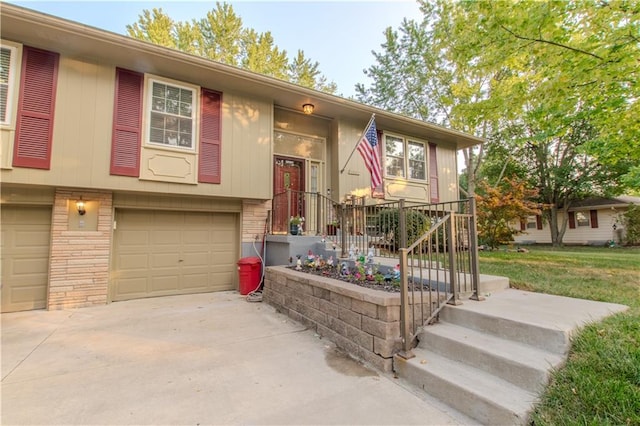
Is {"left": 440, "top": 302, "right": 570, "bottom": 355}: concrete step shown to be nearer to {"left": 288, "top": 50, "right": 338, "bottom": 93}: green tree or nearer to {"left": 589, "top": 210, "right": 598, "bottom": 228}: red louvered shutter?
{"left": 288, "top": 50, "right": 338, "bottom": 93}: green tree

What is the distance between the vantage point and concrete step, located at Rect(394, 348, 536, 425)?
6.56 feet

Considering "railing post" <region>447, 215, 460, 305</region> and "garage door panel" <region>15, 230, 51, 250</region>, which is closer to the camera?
"railing post" <region>447, 215, 460, 305</region>

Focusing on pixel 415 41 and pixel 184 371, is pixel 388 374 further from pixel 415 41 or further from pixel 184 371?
pixel 415 41

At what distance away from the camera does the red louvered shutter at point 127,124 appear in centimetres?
551

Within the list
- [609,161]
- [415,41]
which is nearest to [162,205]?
[609,161]

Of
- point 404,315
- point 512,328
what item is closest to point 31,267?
point 404,315

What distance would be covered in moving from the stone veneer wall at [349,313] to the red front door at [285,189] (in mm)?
2758

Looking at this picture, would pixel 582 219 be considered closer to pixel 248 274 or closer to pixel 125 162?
pixel 248 274

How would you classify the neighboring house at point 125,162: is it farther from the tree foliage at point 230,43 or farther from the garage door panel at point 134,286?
the tree foliage at point 230,43

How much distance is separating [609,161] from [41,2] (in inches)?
517

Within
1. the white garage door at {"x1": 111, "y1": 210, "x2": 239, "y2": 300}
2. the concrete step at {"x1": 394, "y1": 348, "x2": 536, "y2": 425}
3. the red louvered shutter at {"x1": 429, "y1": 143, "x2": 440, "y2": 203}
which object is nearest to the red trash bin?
the white garage door at {"x1": 111, "y1": 210, "x2": 239, "y2": 300}

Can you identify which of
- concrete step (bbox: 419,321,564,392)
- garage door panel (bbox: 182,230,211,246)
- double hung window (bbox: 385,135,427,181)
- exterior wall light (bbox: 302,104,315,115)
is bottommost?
concrete step (bbox: 419,321,564,392)

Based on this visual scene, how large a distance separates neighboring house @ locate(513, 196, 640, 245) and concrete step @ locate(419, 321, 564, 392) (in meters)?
15.6

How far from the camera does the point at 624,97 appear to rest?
209 inches
